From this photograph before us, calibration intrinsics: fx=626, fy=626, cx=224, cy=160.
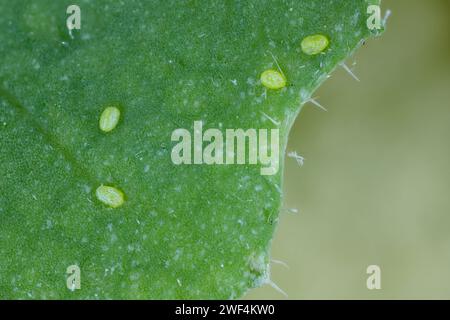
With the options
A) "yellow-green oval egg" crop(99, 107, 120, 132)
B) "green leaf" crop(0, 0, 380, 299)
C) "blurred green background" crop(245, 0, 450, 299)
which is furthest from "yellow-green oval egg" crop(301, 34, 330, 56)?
"blurred green background" crop(245, 0, 450, 299)

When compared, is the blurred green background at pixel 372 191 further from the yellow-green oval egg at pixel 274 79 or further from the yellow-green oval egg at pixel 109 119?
the yellow-green oval egg at pixel 109 119

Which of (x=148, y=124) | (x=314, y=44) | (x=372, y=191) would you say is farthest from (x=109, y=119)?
(x=372, y=191)

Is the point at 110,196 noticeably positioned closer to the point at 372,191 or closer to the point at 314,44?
the point at 314,44

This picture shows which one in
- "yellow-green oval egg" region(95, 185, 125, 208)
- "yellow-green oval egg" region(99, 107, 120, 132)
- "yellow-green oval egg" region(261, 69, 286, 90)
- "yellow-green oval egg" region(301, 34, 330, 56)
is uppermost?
"yellow-green oval egg" region(301, 34, 330, 56)

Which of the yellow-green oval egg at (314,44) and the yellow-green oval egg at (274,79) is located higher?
the yellow-green oval egg at (314,44)

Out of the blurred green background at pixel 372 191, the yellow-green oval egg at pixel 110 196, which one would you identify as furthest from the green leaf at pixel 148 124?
the blurred green background at pixel 372 191

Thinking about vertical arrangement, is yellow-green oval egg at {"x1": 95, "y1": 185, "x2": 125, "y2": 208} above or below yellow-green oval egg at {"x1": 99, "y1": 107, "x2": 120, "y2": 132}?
below

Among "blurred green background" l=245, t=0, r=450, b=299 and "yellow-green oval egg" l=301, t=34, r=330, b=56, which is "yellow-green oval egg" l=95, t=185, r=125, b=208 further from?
"blurred green background" l=245, t=0, r=450, b=299
